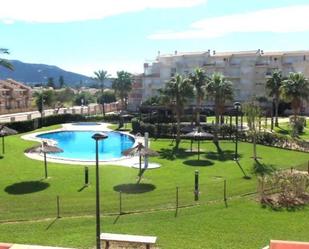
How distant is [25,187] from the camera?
2425 centimetres

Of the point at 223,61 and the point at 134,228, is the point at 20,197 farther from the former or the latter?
the point at 223,61

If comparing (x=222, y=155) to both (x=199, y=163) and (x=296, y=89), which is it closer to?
(x=199, y=163)

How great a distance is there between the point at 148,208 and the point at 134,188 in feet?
14.9

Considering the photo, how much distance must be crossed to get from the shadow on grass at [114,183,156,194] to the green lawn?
28mm

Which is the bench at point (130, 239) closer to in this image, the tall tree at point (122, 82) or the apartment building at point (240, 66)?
the tall tree at point (122, 82)

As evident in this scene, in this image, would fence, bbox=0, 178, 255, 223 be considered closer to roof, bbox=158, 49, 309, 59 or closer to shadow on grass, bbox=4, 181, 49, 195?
shadow on grass, bbox=4, 181, 49, 195

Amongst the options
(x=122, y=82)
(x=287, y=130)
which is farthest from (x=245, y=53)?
(x=287, y=130)

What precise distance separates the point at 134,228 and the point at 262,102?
60923 mm

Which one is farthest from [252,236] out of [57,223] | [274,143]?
[274,143]

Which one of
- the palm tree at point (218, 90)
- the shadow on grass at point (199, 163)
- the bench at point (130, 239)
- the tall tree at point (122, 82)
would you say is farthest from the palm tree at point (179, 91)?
Result: the tall tree at point (122, 82)

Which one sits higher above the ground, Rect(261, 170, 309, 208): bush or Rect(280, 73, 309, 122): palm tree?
Rect(280, 73, 309, 122): palm tree

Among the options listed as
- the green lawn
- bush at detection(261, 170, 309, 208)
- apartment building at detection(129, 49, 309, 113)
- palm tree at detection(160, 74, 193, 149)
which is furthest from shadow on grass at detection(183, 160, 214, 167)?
apartment building at detection(129, 49, 309, 113)

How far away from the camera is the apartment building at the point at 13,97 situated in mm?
99738

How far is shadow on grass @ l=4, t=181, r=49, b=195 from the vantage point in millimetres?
23312
